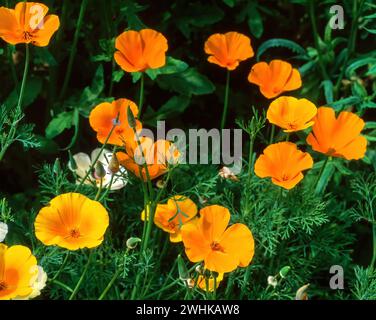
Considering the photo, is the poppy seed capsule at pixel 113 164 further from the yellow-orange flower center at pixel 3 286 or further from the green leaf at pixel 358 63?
the green leaf at pixel 358 63

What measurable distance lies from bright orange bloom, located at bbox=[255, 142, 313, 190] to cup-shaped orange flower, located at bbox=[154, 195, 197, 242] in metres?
0.20

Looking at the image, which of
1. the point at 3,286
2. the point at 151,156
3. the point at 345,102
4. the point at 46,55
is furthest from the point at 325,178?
the point at 3,286

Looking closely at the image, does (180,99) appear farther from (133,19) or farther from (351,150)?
(351,150)

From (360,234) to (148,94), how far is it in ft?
2.58

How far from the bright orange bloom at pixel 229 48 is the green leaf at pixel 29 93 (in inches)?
19.5

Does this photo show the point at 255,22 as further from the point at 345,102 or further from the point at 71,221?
the point at 71,221

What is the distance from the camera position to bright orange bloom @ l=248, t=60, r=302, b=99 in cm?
194

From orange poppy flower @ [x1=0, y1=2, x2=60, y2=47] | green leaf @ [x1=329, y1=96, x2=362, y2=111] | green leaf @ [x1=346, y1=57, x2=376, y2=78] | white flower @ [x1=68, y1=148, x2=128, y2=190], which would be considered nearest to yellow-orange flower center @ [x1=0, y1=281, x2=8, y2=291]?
white flower @ [x1=68, y1=148, x2=128, y2=190]

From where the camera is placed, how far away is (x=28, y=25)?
1796 millimetres

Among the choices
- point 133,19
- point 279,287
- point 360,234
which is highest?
point 133,19

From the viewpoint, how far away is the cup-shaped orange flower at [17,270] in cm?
157

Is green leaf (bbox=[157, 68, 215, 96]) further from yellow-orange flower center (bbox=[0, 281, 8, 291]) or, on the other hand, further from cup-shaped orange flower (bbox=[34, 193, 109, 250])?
yellow-orange flower center (bbox=[0, 281, 8, 291])
